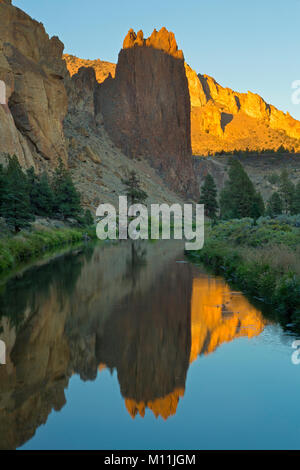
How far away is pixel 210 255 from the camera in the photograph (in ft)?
93.4

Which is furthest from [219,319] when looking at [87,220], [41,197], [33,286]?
[87,220]

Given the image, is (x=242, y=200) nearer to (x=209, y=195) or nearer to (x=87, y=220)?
(x=87, y=220)

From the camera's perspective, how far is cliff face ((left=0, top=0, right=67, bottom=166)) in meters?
74.1

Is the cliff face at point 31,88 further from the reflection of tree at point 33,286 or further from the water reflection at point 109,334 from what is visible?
the water reflection at point 109,334

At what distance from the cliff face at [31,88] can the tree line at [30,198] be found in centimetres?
820

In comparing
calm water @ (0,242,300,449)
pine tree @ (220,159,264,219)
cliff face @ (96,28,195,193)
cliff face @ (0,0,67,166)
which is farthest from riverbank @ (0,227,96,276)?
cliff face @ (96,28,195,193)

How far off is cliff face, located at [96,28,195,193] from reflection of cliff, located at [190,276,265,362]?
341ft

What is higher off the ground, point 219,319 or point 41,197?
point 41,197

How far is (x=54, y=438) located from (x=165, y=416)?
1610 mm

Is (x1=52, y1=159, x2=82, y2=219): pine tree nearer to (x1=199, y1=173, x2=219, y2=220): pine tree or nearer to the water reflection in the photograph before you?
the water reflection

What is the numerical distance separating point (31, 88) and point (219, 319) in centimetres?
7074

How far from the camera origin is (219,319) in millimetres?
12977

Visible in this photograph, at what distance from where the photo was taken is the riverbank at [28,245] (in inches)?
992
